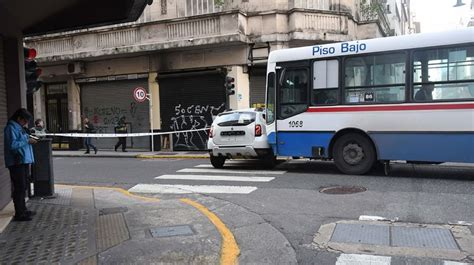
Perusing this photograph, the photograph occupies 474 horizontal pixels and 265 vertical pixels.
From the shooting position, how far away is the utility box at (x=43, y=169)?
8.77 m

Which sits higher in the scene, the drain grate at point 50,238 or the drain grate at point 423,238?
the drain grate at point 50,238

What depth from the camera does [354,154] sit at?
1092cm

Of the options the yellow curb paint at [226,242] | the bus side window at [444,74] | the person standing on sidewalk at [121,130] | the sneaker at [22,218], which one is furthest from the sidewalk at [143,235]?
the person standing on sidewalk at [121,130]

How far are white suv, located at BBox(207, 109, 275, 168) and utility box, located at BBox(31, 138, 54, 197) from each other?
488 centimetres

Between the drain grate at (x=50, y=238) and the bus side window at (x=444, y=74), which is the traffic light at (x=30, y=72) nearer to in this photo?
the drain grate at (x=50, y=238)

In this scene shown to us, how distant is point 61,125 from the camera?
82.2ft

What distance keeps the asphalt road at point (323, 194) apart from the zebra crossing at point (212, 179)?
0.05 metres

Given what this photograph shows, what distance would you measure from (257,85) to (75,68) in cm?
959

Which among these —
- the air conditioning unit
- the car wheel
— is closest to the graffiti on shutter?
the air conditioning unit

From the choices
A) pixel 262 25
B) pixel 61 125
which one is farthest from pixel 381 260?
pixel 61 125

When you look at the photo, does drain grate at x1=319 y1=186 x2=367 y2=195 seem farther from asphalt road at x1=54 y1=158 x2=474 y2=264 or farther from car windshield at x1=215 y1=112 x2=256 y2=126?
car windshield at x1=215 y1=112 x2=256 y2=126

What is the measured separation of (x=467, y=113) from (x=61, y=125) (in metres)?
21.0

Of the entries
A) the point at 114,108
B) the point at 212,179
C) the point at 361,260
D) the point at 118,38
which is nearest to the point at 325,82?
the point at 212,179

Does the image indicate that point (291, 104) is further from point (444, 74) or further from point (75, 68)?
point (75, 68)
